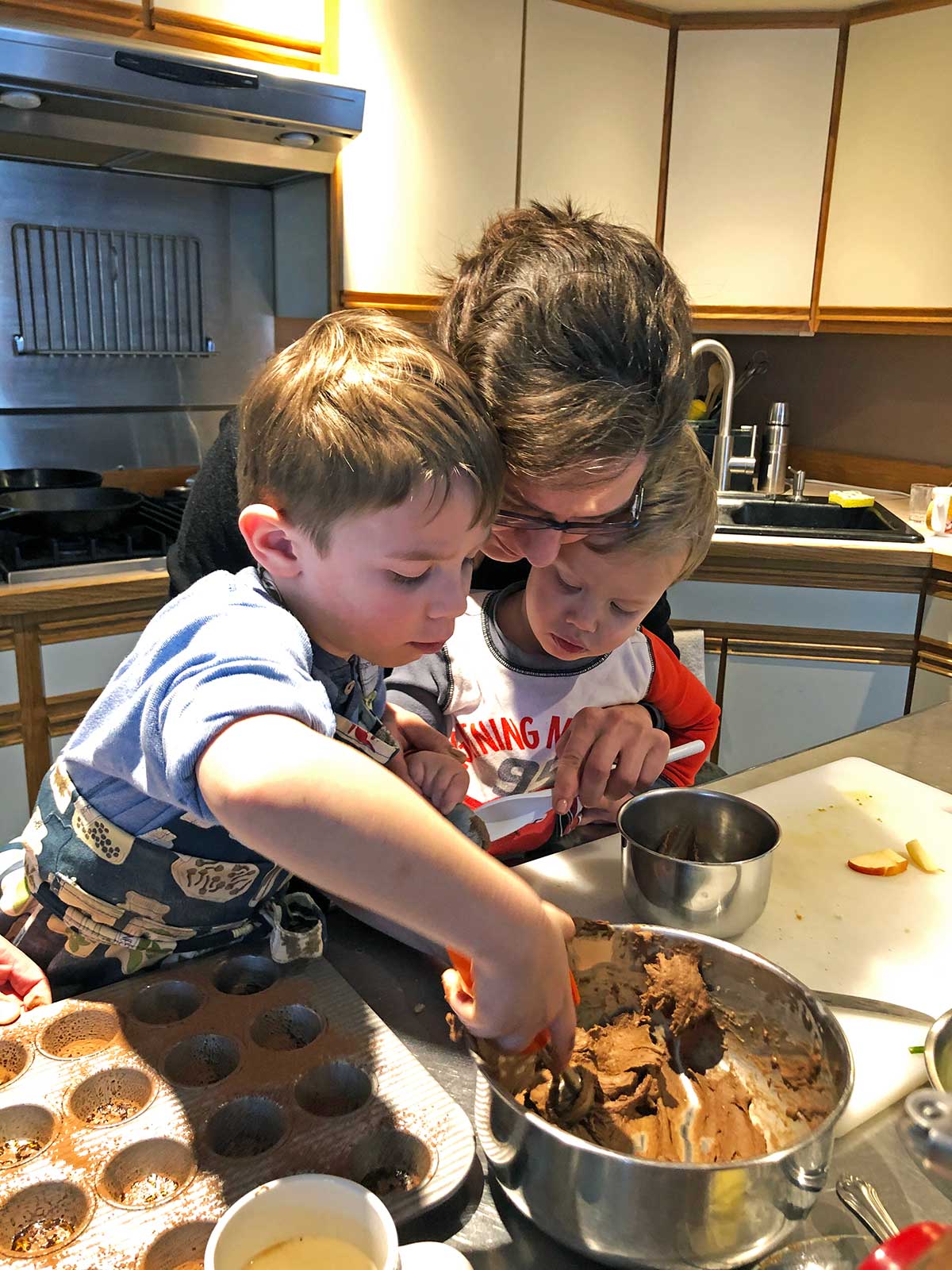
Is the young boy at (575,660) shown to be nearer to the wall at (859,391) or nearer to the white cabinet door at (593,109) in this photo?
the white cabinet door at (593,109)

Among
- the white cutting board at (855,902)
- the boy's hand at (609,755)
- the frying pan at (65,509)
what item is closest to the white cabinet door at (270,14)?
the frying pan at (65,509)

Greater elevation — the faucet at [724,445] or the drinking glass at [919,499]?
the faucet at [724,445]

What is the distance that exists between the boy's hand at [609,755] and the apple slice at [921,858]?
10.2 inches

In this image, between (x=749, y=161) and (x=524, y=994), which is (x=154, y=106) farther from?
(x=524, y=994)

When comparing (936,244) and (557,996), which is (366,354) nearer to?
(557,996)

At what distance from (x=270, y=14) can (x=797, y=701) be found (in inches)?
82.2

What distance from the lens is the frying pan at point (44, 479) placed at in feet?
8.00

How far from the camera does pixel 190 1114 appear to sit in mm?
595

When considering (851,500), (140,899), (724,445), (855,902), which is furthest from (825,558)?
(140,899)

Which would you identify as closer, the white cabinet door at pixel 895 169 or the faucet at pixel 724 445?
the white cabinet door at pixel 895 169

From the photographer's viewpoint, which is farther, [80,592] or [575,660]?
[80,592]

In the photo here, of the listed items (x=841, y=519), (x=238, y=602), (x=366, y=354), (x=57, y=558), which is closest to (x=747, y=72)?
(x=841, y=519)

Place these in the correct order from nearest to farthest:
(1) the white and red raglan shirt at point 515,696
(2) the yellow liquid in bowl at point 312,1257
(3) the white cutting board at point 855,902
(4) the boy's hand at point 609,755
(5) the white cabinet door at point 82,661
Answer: (2) the yellow liquid in bowl at point 312,1257
(3) the white cutting board at point 855,902
(4) the boy's hand at point 609,755
(1) the white and red raglan shirt at point 515,696
(5) the white cabinet door at point 82,661

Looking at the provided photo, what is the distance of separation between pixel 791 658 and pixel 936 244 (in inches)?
46.1
